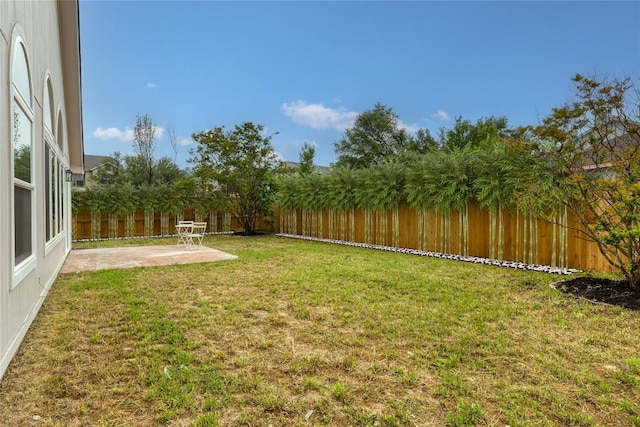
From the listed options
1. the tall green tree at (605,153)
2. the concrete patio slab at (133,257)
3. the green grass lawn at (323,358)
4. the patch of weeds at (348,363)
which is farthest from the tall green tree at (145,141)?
the patch of weeds at (348,363)

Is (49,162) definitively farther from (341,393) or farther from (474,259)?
(474,259)

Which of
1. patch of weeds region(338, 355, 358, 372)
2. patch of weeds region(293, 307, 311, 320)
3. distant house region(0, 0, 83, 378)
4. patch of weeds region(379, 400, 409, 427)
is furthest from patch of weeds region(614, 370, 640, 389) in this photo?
distant house region(0, 0, 83, 378)

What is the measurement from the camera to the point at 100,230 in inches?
501

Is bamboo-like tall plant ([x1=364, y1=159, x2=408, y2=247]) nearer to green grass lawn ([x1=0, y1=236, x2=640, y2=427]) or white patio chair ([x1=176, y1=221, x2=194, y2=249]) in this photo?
green grass lawn ([x1=0, y1=236, x2=640, y2=427])

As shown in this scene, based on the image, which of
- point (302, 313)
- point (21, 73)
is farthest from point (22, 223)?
point (302, 313)

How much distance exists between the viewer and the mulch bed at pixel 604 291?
434 cm

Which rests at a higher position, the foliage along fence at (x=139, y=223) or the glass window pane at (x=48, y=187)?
the glass window pane at (x=48, y=187)

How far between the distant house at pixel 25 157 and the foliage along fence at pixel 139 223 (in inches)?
276

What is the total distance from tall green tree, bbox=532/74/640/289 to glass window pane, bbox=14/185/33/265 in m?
6.31

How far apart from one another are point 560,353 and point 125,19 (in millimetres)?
13264

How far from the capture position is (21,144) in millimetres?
3412

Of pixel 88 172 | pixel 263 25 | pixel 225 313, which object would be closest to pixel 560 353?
pixel 225 313

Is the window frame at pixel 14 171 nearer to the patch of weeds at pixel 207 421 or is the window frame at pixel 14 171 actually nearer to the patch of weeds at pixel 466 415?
the patch of weeds at pixel 207 421

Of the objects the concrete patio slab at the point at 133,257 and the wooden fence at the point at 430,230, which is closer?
the wooden fence at the point at 430,230
